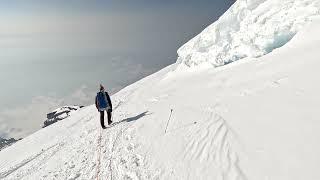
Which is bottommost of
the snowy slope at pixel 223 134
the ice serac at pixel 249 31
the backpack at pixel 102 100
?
the snowy slope at pixel 223 134

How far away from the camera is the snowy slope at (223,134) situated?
34.3 feet

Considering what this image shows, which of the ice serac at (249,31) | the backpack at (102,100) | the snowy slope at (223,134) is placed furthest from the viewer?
the ice serac at (249,31)

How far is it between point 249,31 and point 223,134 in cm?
1714

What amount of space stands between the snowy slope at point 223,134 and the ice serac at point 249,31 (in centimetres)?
189

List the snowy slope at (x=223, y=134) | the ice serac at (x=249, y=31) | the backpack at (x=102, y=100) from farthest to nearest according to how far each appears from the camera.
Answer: the ice serac at (x=249, y=31)
the backpack at (x=102, y=100)
the snowy slope at (x=223, y=134)

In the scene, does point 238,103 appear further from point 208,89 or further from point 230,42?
point 230,42

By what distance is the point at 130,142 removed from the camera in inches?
635

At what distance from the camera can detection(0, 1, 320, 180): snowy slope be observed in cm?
1046

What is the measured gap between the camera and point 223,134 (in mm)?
13227

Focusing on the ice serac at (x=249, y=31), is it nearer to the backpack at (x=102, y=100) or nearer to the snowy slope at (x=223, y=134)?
the snowy slope at (x=223, y=134)

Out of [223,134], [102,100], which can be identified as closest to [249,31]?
[102,100]

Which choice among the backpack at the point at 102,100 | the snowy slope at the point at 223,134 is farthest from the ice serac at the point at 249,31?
the backpack at the point at 102,100

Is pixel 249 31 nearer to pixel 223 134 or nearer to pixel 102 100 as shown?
pixel 102 100

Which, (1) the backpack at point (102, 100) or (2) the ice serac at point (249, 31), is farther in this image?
(2) the ice serac at point (249, 31)
